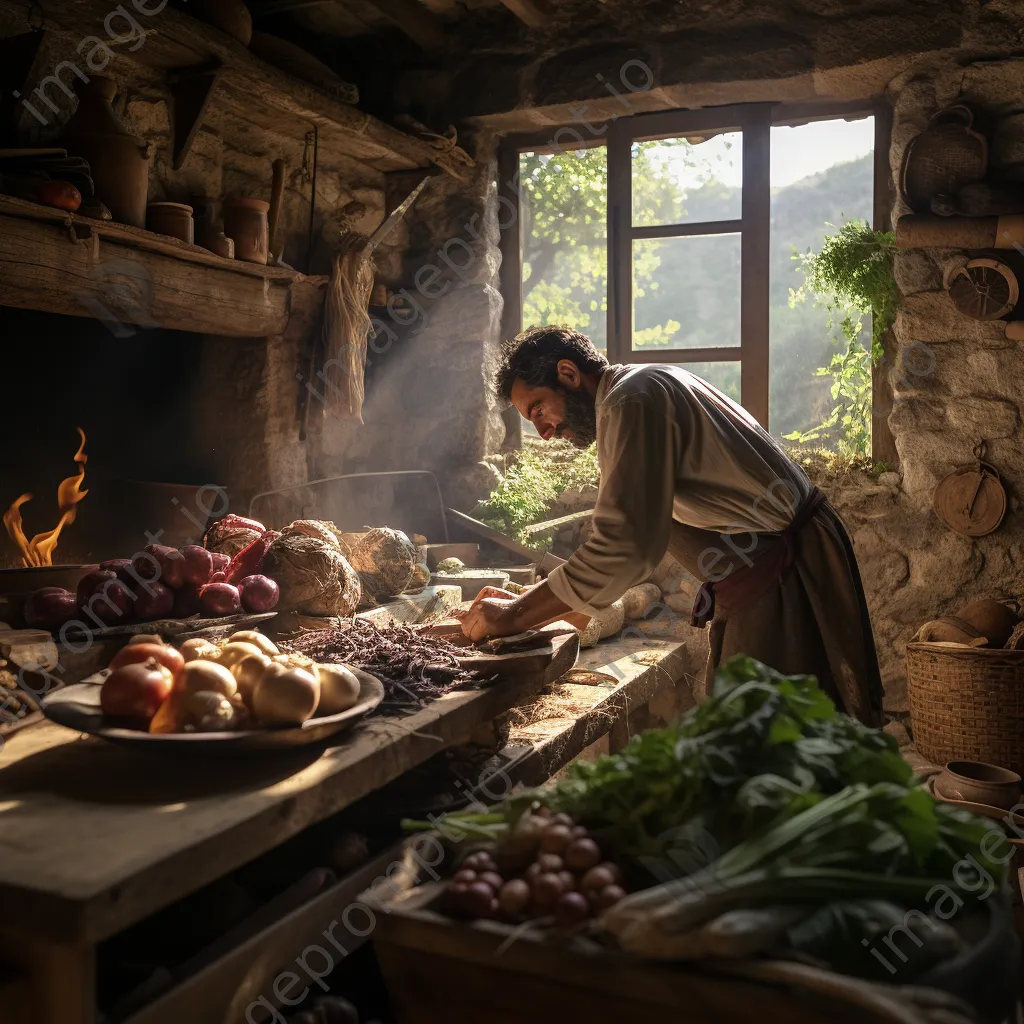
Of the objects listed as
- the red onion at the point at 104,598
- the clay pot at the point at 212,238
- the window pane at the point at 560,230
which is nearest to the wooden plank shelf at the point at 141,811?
the red onion at the point at 104,598

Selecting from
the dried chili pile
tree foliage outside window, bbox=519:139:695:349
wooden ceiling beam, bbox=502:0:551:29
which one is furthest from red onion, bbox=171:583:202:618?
tree foliage outside window, bbox=519:139:695:349

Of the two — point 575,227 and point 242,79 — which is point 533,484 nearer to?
point 242,79

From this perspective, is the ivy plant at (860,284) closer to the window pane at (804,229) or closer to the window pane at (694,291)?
the window pane at (804,229)

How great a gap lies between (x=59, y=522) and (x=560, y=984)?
3.80 m

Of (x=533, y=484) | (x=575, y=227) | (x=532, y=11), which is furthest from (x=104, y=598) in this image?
(x=575, y=227)

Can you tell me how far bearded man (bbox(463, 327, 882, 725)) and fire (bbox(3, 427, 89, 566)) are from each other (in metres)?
2.05

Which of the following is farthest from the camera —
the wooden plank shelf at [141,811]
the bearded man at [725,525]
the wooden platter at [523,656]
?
the bearded man at [725,525]

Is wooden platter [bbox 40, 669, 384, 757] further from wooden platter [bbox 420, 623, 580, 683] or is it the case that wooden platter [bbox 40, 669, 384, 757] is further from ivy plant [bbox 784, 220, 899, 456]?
ivy plant [bbox 784, 220, 899, 456]

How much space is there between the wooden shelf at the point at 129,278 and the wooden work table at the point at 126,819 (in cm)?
189

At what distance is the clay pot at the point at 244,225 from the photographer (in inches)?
177

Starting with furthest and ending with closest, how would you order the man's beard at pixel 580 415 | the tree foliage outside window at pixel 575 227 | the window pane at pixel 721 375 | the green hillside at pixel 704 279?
the window pane at pixel 721 375
the green hillside at pixel 704 279
the tree foliage outside window at pixel 575 227
the man's beard at pixel 580 415

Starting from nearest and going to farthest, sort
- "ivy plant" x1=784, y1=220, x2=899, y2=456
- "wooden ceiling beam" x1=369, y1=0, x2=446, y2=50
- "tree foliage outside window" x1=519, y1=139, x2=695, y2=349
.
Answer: "ivy plant" x1=784, y1=220, x2=899, y2=456
"wooden ceiling beam" x1=369, y1=0, x2=446, y2=50
"tree foliage outside window" x1=519, y1=139, x2=695, y2=349

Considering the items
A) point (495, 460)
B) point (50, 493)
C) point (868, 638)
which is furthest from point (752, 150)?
point (50, 493)

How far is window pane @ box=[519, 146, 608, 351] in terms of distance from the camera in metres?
11.4
